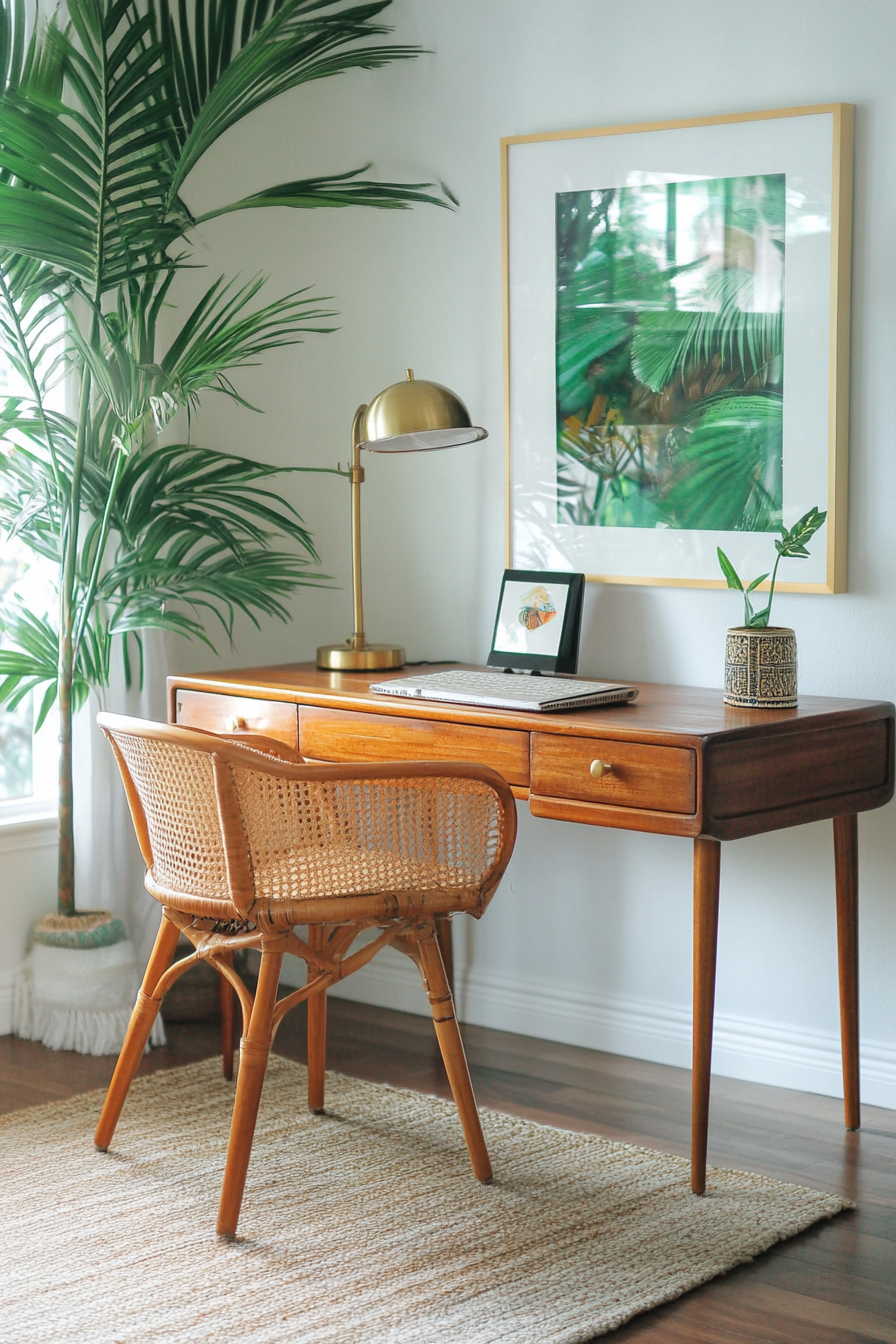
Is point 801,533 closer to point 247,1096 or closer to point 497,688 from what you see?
point 497,688

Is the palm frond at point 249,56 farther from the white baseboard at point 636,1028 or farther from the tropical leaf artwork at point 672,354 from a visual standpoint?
the white baseboard at point 636,1028

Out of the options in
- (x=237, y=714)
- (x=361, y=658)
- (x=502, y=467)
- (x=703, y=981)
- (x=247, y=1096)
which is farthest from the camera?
(x=502, y=467)

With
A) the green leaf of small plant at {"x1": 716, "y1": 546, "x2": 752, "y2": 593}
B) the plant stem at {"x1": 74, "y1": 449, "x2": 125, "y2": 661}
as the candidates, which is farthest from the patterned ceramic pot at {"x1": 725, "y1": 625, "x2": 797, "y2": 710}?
the plant stem at {"x1": 74, "y1": 449, "x2": 125, "y2": 661}

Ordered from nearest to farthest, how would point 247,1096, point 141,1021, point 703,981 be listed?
point 247,1096
point 703,981
point 141,1021

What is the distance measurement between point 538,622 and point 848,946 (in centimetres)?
86

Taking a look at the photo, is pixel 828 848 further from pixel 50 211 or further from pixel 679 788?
pixel 50 211

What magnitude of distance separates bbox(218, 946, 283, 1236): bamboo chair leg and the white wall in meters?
1.09

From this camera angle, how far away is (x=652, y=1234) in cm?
224

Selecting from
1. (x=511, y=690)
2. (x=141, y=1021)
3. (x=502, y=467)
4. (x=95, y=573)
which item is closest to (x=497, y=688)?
(x=511, y=690)

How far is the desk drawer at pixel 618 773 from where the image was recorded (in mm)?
2312

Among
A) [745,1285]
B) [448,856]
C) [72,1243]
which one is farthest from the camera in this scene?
[448,856]

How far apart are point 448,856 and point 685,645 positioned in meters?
0.84

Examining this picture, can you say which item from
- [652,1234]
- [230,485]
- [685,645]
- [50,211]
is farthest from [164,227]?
[652,1234]

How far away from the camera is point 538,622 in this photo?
303 cm
